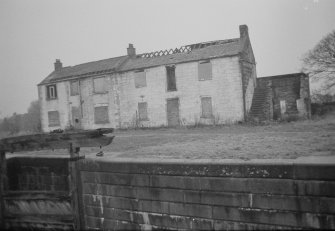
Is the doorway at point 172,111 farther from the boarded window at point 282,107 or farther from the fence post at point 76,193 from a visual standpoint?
the fence post at point 76,193

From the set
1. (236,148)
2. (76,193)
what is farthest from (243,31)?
(76,193)

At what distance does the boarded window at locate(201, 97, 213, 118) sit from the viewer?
23.7 metres

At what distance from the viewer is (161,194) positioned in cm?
602

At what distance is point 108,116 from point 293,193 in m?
24.6

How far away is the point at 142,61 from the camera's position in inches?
1086

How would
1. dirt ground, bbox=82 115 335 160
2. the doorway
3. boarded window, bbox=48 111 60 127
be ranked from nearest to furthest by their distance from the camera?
dirt ground, bbox=82 115 335 160 → the doorway → boarded window, bbox=48 111 60 127

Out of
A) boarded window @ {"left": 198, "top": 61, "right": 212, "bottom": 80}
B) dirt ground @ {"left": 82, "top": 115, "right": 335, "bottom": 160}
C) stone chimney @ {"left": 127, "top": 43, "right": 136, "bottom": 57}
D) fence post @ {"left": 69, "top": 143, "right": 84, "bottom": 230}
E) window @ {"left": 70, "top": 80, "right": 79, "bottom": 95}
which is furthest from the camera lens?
window @ {"left": 70, "top": 80, "right": 79, "bottom": 95}

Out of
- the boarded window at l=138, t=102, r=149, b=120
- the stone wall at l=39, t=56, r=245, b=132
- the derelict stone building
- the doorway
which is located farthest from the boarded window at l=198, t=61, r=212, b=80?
the boarded window at l=138, t=102, r=149, b=120

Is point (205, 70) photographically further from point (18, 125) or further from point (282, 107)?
point (18, 125)

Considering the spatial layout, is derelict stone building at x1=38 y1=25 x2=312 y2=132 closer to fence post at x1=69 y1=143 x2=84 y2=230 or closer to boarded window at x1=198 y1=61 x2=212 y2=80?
boarded window at x1=198 y1=61 x2=212 y2=80

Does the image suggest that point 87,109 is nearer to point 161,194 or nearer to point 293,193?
point 161,194

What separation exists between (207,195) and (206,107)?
18.6 m

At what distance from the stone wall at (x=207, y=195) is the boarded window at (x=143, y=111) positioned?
19.3 metres

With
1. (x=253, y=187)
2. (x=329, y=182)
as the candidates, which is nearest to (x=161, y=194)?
(x=253, y=187)
